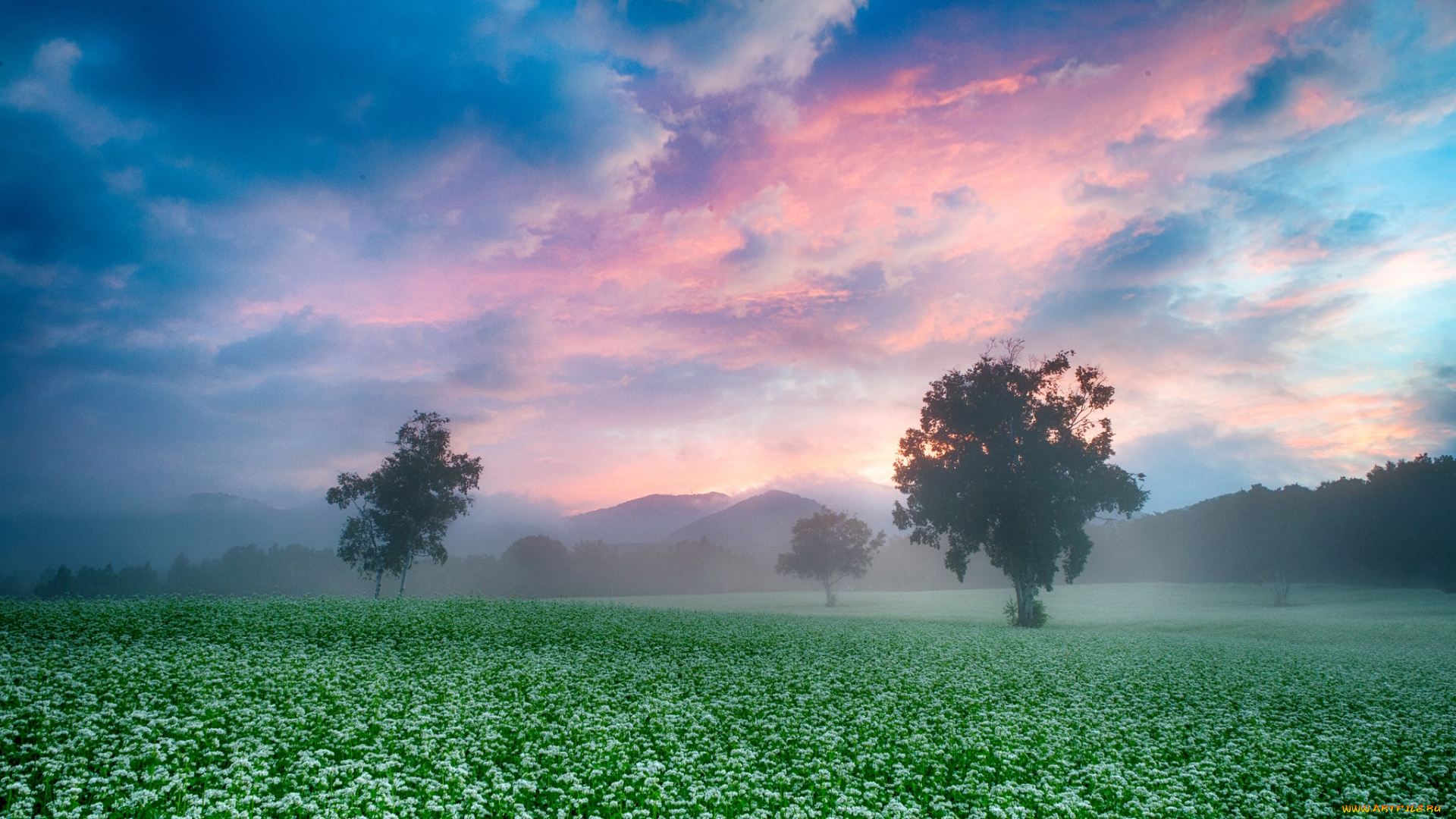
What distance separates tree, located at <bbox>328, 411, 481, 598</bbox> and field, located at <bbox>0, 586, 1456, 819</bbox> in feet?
81.4

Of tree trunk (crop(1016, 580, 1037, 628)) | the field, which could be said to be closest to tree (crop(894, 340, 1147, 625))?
tree trunk (crop(1016, 580, 1037, 628))

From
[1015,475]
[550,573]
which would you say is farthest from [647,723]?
[550,573]

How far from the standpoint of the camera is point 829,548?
84.2 meters

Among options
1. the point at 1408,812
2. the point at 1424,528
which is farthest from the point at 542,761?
the point at 1424,528

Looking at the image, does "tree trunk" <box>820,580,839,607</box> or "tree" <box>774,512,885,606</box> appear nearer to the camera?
"tree trunk" <box>820,580,839,607</box>

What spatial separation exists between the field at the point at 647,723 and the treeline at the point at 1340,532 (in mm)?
60973

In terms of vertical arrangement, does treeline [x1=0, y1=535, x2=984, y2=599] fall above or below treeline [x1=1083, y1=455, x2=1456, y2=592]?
below

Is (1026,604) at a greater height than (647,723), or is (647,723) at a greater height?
(647,723)

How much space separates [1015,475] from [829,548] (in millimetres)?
44106

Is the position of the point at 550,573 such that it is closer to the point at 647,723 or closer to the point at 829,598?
the point at 829,598

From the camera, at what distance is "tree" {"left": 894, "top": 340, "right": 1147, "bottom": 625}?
4172 centimetres

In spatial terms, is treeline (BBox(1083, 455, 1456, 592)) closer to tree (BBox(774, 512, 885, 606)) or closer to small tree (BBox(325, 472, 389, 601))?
tree (BBox(774, 512, 885, 606))

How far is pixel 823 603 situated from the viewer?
79.6m

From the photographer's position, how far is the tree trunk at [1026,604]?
42719 millimetres
